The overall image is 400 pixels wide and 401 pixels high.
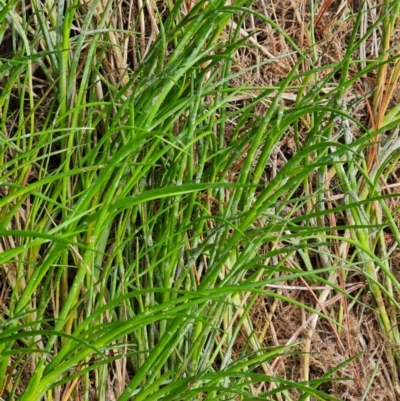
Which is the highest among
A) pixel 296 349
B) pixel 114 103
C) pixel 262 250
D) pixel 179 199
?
pixel 114 103

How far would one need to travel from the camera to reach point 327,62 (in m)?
1.02

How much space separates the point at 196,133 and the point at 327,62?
0.33 metres

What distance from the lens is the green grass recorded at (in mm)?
690

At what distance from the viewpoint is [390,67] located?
103cm

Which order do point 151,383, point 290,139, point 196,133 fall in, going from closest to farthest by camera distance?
point 151,383 → point 196,133 → point 290,139

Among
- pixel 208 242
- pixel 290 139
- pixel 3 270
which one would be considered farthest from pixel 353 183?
pixel 3 270

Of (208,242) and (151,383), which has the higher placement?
(208,242)

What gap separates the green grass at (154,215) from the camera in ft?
2.26

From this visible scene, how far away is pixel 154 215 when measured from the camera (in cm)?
77

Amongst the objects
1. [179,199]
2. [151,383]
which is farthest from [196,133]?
[151,383]

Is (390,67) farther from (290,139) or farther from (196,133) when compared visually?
(196,133)

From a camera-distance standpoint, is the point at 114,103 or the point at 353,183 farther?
the point at 353,183

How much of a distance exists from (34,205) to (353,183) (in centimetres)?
45

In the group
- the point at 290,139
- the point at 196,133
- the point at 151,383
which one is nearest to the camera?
the point at 151,383
